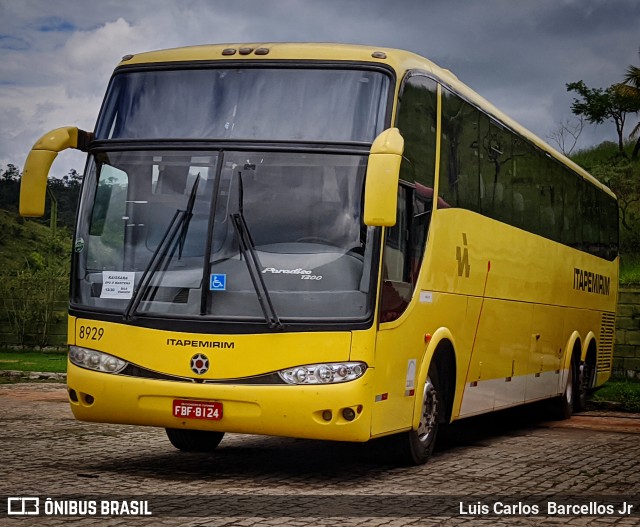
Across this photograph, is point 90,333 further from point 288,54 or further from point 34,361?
point 34,361

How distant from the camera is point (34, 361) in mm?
30734

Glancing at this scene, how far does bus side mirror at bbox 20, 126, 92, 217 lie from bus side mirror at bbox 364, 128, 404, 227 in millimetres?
2765

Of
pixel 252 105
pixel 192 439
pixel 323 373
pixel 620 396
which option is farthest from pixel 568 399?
pixel 252 105

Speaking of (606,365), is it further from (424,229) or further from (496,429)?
(424,229)

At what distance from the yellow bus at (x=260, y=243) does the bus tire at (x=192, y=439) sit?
6.32 feet

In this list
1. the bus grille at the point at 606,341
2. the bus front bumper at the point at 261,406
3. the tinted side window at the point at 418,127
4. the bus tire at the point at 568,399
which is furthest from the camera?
the bus grille at the point at 606,341

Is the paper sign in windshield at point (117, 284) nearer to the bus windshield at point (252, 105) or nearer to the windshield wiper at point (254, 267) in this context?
the windshield wiper at point (254, 267)

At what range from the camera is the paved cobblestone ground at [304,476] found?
859 centimetres

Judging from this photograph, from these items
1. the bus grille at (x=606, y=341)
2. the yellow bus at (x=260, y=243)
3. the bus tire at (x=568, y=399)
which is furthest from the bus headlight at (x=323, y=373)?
the bus grille at (x=606, y=341)

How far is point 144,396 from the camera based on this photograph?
10.2 meters

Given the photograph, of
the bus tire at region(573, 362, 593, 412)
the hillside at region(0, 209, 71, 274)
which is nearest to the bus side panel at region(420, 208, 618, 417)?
the bus tire at region(573, 362, 593, 412)

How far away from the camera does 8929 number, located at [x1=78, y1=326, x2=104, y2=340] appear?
10.5 meters

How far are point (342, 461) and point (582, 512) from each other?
3490mm

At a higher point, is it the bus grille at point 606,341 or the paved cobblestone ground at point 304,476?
the bus grille at point 606,341
